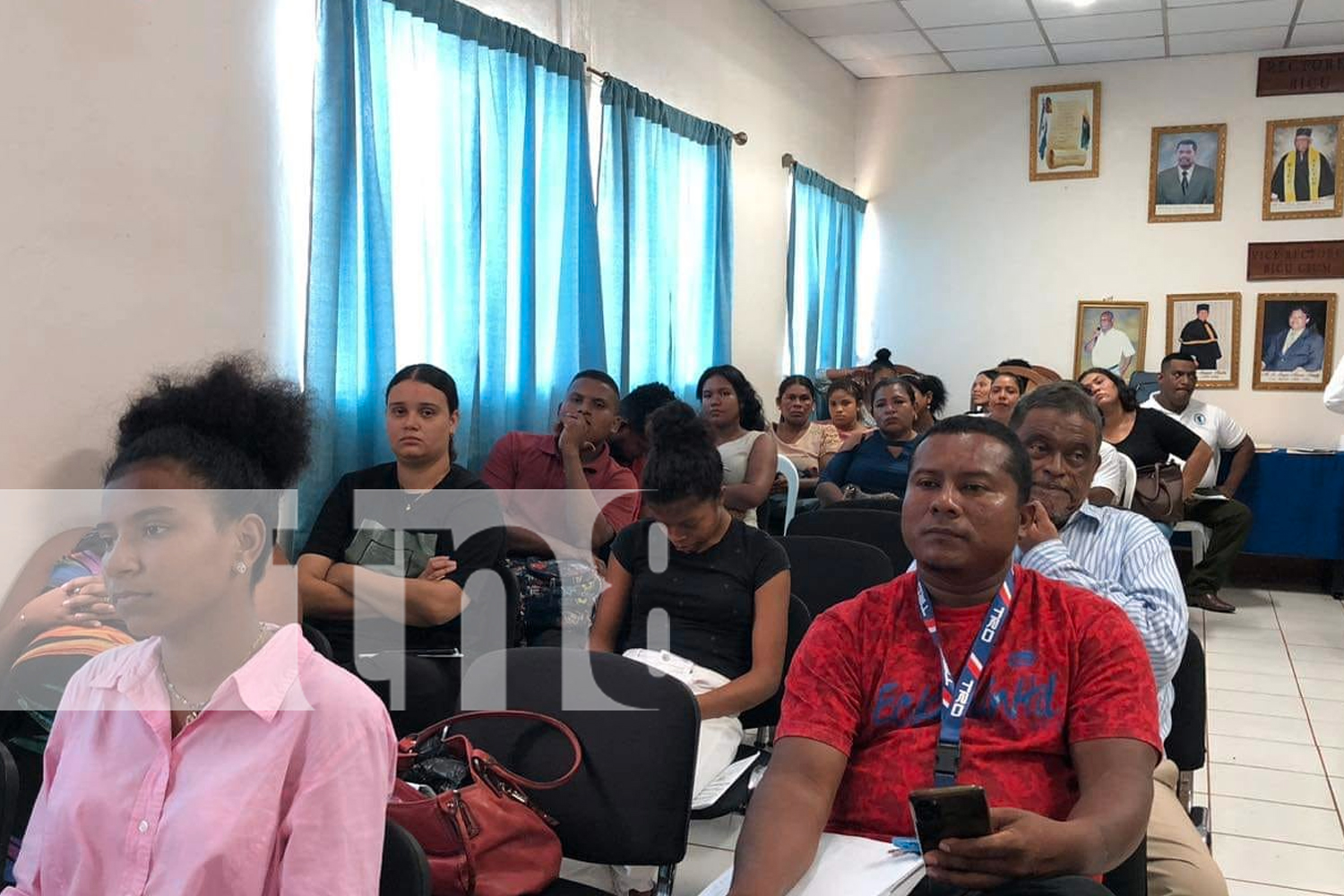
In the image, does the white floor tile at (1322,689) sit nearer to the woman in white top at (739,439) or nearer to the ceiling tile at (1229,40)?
the woman in white top at (739,439)

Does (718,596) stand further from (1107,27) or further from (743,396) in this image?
(1107,27)

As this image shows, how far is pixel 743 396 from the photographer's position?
4992mm

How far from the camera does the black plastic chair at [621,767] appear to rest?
181 cm

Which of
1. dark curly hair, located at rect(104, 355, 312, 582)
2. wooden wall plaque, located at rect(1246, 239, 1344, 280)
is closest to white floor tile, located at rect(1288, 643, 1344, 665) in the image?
wooden wall plaque, located at rect(1246, 239, 1344, 280)

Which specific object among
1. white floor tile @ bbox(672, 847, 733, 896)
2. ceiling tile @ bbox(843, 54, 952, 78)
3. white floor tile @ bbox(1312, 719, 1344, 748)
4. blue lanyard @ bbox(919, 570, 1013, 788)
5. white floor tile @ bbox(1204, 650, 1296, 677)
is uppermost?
ceiling tile @ bbox(843, 54, 952, 78)

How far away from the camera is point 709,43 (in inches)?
232

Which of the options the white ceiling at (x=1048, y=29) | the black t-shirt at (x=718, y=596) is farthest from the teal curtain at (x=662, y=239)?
the black t-shirt at (x=718, y=596)

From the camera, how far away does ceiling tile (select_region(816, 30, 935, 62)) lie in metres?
7.16

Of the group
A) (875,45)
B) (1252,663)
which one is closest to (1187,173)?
(875,45)

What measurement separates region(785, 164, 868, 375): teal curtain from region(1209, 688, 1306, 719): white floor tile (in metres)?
3.37

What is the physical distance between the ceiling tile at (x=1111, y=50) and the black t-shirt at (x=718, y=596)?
592 cm

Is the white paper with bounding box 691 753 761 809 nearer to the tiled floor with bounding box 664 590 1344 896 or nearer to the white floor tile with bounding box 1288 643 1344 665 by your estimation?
the tiled floor with bounding box 664 590 1344 896

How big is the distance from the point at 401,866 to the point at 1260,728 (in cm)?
370

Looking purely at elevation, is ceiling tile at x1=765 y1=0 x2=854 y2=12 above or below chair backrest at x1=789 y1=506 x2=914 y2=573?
above
